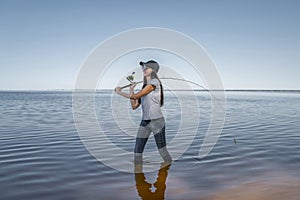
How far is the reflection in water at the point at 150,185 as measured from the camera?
564cm

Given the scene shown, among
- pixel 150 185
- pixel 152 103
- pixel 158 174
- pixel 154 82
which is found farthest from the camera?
pixel 158 174

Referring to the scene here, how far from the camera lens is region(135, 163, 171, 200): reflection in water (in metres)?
5.64

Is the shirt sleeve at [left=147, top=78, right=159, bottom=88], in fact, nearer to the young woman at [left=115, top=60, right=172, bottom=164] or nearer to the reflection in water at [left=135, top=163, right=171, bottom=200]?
the young woman at [left=115, top=60, right=172, bottom=164]

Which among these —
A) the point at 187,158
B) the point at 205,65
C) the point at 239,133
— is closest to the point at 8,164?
the point at 187,158

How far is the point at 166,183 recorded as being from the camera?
6.41 meters

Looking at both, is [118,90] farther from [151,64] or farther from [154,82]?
[151,64]

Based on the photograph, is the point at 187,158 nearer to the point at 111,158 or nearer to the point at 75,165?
the point at 111,158

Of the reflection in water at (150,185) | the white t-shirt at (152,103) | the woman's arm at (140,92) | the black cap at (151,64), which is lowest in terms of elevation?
the reflection in water at (150,185)

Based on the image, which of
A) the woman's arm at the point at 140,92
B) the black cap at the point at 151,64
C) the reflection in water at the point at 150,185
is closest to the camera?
the reflection in water at the point at 150,185

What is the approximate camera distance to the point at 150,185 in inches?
248

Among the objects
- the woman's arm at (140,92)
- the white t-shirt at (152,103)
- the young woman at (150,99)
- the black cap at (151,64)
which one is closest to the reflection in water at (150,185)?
the young woman at (150,99)

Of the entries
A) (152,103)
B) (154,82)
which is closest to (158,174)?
(152,103)

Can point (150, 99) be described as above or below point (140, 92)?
below

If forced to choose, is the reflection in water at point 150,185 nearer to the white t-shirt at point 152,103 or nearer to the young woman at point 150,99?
the young woman at point 150,99
